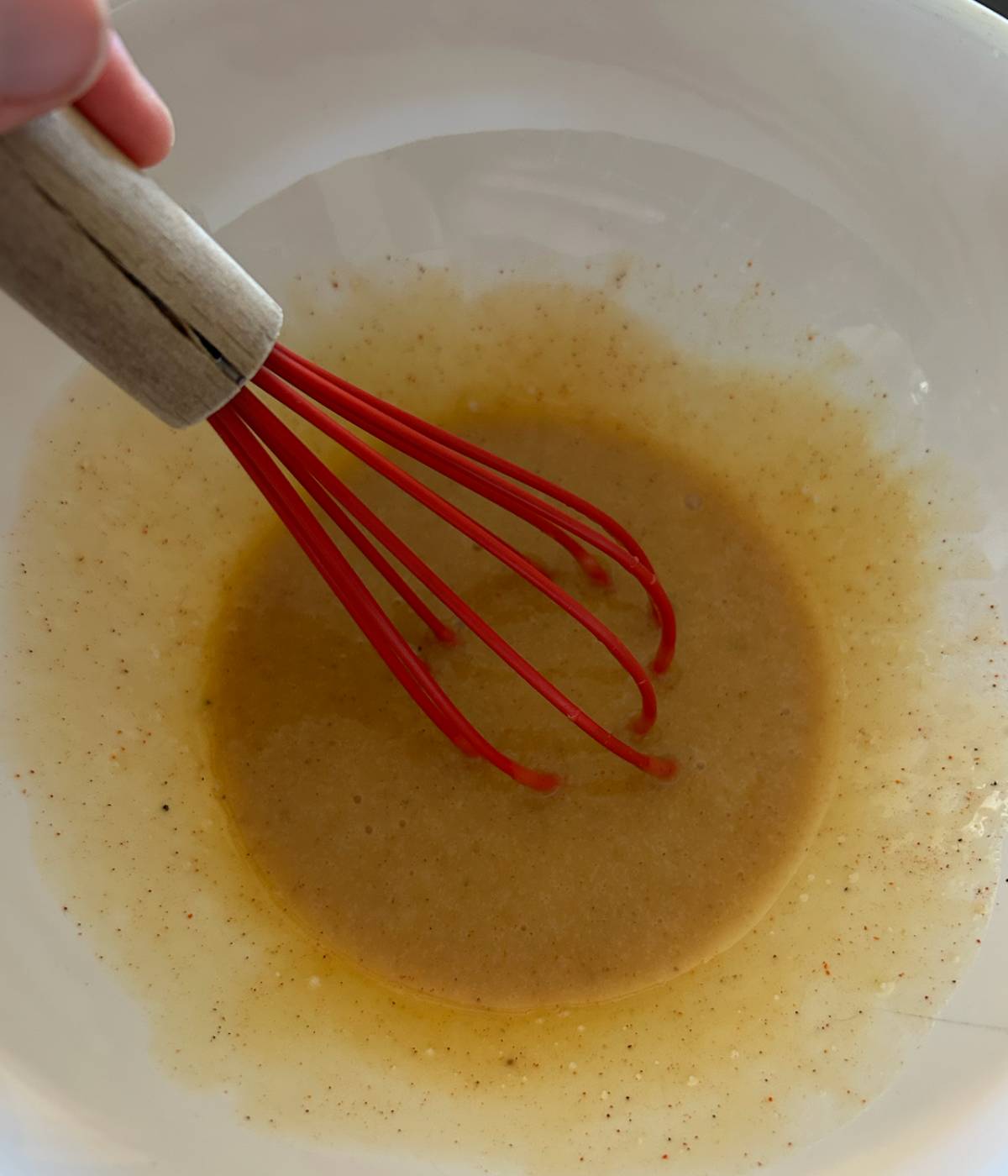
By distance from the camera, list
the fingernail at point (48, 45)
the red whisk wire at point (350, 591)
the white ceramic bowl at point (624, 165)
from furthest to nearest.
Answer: the white ceramic bowl at point (624, 165) < the red whisk wire at point (350, 591) < the fingernail at point (48, 45)

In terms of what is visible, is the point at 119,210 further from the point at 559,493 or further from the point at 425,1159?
the point at 425,1159

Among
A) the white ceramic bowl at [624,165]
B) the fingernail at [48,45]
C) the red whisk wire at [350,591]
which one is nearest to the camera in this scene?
the fingernail at [48,45]

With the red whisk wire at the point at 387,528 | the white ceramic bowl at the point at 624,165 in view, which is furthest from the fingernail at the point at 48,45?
the white ceramic bowl at the point at 624,165

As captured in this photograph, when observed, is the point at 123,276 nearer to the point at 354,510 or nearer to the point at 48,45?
the point at 48,45

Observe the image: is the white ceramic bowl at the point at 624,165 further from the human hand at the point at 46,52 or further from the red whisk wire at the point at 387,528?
the human hand at the point at 46,52

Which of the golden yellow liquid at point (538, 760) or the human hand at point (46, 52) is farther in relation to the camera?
the golden yellow liquid at point (538, 760)
